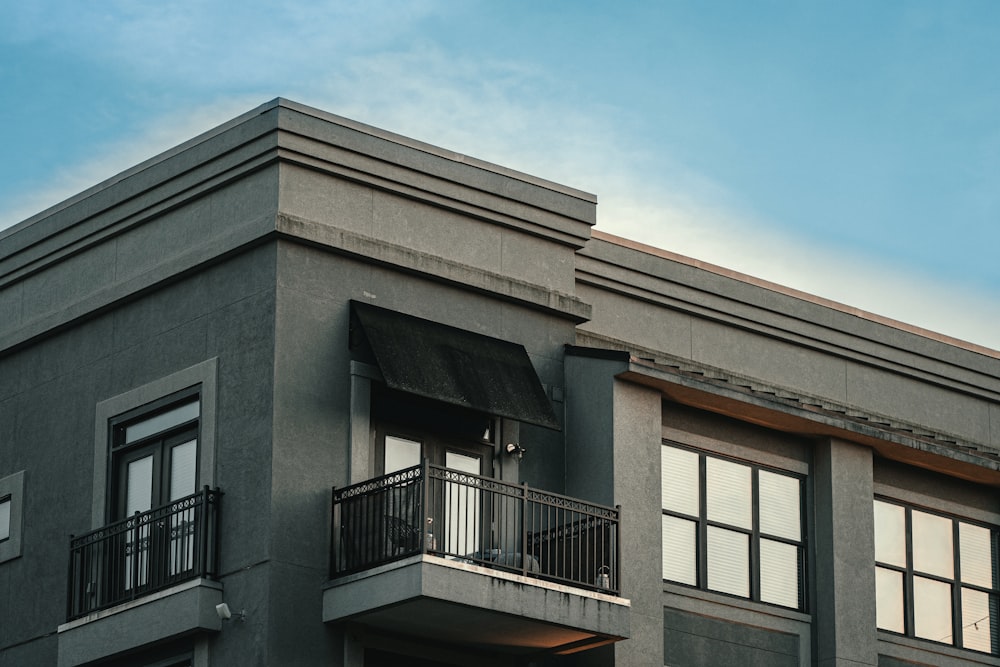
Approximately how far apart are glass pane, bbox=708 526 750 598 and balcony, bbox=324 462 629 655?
2.73 metres

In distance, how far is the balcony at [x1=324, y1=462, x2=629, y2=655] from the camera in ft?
78.8

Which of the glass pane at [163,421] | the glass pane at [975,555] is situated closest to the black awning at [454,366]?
the glass pane at [163,421]

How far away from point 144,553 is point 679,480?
281 inches

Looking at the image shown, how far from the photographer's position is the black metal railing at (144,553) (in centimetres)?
2516

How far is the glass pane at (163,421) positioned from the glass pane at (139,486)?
328mm

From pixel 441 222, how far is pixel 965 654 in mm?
9907

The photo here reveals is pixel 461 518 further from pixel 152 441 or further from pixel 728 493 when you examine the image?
pixel 728 493

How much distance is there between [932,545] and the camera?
30.7 meters

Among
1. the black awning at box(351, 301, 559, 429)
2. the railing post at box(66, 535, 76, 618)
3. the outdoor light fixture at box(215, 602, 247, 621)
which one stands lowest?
the outdoor light fixture at box(215, 602, 247, 621)

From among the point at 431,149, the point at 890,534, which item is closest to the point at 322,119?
the point at 431,149

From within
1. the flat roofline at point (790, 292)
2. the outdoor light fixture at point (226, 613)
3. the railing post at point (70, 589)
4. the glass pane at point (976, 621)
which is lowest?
the outdoor light fixture at point (226, 613)

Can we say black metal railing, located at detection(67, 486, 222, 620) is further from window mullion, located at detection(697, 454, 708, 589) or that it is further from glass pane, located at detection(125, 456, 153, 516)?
window mullion, located at detection(697, 454, 708, 589)

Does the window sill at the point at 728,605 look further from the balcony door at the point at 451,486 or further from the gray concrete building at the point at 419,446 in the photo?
the balcony door at the point at 451,486

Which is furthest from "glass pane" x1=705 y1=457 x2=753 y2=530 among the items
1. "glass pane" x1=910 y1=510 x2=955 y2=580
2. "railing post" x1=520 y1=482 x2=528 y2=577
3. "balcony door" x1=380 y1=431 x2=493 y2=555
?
"railing post" x1=520 y1=482 x2=528 y2=577
